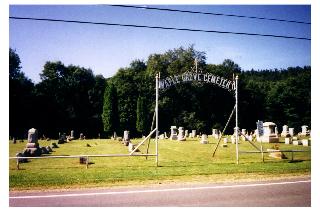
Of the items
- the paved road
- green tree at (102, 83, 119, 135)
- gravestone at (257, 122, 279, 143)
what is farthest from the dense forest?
the paved road

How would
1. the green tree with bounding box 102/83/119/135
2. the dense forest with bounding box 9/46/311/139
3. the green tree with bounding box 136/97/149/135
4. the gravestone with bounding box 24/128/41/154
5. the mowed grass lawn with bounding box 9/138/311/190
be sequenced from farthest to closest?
1. the dense forest with bounding box 9/46/311/139
2. the green tree with bounding box 136/97/149/135
3. the green tree with bounding box 102/83/119/135
4. the gravestone with bounding box 24/128/41/154
5. the mowed grass lawn with bounding box 9/138/311/190

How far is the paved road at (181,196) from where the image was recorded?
866 centimetres

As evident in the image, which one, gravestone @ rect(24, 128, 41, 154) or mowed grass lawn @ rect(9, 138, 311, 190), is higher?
gravestone @ rect(24, 128, 41, 154)


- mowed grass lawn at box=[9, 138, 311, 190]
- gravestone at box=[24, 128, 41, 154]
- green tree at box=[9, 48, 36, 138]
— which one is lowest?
mowed grass lawn at box=[9, 138, 311, 190]

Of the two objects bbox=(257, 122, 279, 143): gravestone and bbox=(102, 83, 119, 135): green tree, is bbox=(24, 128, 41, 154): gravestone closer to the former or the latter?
bbox=(257, 122, 279, 143): gravestone

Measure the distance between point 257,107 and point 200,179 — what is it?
174 feet

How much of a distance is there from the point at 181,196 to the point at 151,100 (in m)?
44.5

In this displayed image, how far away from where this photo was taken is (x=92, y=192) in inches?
384

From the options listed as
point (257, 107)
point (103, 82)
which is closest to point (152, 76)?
point (103, 82)

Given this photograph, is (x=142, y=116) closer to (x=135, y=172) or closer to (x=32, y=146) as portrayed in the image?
(x=32, y=146)

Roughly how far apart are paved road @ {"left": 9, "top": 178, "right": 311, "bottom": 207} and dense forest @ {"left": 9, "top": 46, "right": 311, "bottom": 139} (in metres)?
38.0

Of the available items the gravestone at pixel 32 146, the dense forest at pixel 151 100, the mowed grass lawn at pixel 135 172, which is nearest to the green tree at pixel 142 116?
the dense forest at pixel 151 100

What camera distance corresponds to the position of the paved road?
8656mm
